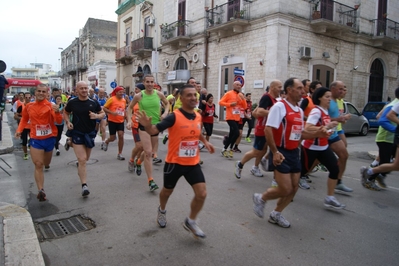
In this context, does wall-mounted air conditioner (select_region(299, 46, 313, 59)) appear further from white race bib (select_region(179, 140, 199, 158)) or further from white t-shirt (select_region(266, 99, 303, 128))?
white race bib (select_region(179, 140, 199, 158))

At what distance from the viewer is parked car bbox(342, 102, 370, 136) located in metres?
14.7

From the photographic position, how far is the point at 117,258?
3.19 meters

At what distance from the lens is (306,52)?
17188 millimetres

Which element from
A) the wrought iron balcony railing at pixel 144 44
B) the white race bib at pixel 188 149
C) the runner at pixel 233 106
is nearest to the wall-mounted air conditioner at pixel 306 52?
the runner at pixel 233 106

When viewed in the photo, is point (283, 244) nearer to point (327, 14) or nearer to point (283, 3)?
point (283, 3)

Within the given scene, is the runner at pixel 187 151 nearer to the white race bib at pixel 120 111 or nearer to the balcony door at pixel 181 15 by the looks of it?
the white race bib at pixel 120 111

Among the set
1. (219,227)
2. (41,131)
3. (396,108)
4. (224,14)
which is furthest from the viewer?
(224,14)

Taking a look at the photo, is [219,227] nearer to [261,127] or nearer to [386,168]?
[261,127]

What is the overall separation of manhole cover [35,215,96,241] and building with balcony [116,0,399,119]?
11.3 m

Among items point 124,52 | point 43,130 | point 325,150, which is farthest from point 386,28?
point 43,130

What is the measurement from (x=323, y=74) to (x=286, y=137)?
1635cm

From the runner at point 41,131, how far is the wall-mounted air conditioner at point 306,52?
14.6m

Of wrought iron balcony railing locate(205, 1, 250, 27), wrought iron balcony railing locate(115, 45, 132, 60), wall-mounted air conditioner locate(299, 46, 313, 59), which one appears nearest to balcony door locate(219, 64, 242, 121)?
wrought iron balcony railing locate(205, 1, 250, 27)

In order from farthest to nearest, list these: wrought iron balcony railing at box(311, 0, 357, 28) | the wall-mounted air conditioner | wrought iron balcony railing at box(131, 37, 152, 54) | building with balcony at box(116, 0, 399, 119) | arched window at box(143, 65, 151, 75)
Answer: arched window at box(143, 65, 151, 75) → wrought iron balcony railing at box(131, 37, 152, 54) → wrought iron balcony railing at box(311, 0, 357, 28) → the wall-mounted air conditioner → building with balcony at box(116, 0, 399, 119)
